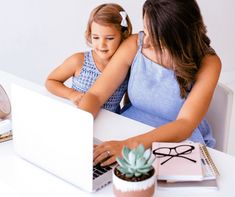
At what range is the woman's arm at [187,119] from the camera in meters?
1.29

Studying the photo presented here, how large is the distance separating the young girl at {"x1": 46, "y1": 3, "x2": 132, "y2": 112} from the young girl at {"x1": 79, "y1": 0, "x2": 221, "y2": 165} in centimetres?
12

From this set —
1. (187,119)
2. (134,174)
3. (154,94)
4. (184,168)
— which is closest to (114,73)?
(154,94)

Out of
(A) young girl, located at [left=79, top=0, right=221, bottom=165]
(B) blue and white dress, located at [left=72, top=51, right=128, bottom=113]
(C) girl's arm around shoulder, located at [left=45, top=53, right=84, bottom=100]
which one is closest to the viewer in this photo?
(A) young girl, located at [left=79, top=0, right=221, bottom=165]

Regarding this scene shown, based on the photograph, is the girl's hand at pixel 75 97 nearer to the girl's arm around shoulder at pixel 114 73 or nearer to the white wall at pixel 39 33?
the girl's arm around shoulder at pixel 114 73

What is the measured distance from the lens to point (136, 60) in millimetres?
1747

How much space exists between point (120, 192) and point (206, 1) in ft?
9.16

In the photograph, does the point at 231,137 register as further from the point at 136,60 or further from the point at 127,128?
the point at 127,128

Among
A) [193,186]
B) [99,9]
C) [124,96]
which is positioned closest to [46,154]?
[193,186]

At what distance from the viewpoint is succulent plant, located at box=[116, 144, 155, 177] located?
3.26ft

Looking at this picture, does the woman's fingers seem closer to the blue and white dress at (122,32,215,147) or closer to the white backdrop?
the blue and white dress at (122,32,215,147)

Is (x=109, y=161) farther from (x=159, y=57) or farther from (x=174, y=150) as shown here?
(x=159, y=57)

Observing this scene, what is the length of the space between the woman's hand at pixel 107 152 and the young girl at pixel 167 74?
63 mm

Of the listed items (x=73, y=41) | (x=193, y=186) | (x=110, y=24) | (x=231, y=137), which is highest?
(x=110, y=24)

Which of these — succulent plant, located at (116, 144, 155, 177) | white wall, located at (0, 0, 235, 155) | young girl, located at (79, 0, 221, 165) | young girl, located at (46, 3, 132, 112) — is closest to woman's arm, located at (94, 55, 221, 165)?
young girl, located at (79, 0, 221, 165)
